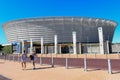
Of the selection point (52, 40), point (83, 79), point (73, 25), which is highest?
point (73, 25)

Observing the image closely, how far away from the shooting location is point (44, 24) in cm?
10362

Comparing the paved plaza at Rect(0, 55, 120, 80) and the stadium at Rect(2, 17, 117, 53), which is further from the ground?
the stadium at Rect(2, 17, 117, 53)

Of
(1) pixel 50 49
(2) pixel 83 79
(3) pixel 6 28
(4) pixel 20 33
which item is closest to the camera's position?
(2) pixel 83 79

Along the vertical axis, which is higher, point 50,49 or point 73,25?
point 73,25

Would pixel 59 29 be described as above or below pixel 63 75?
above

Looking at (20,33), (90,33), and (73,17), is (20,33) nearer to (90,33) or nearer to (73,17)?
(73,17)

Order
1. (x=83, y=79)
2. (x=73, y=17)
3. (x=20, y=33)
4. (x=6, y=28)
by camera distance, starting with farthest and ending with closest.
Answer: (x=6, y=28) < (x=20, y=33) < (x=73, y=17) < (x=83, y=79)

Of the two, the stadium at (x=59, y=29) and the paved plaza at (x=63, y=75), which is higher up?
the stadium at (x=59, y=29)

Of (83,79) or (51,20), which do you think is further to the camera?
(51,20)

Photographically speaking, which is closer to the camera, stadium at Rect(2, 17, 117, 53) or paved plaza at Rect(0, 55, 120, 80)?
paved plaza at Rect(0, 55, 120, 80)

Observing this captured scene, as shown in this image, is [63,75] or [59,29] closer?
[63,75]

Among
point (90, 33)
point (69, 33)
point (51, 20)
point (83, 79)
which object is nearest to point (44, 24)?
point (51, 20)

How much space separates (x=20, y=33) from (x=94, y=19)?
138ft

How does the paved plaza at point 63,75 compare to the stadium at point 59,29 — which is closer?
the paved plaza at point 63,75
